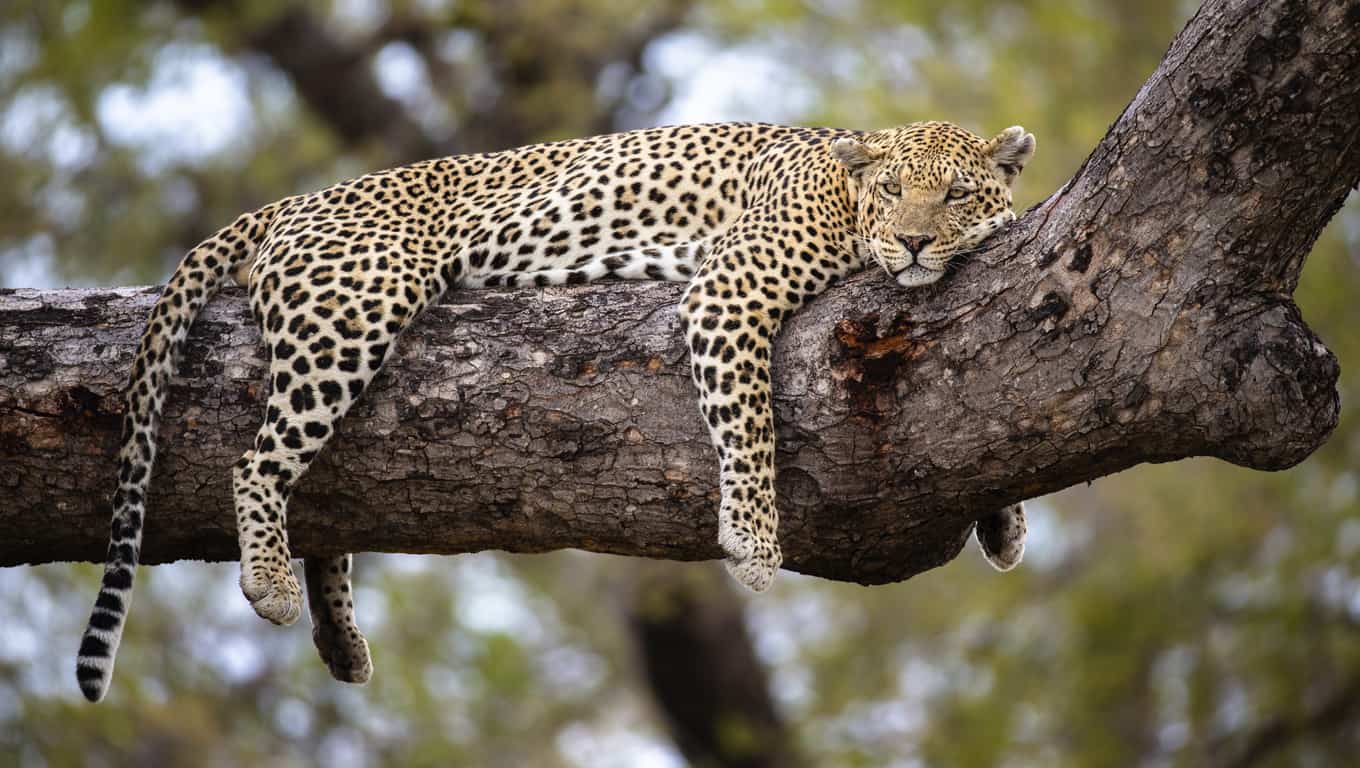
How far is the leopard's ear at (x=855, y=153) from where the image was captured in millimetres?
7211

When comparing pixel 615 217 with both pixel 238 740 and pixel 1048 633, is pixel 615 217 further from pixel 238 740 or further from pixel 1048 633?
pixel 238 740

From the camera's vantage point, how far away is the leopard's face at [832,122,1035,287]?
6465mm

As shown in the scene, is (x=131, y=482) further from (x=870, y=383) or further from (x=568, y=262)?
(x=870, y=383)

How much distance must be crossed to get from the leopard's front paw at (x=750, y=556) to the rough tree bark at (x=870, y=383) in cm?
22

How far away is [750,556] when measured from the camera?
6289mm

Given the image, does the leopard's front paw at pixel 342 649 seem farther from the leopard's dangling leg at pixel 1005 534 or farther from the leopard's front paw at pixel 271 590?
the leopard's dangling leg at pixel 1005 534

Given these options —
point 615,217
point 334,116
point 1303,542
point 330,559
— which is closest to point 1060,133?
point 1303,542

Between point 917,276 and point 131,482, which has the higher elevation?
point 917,276

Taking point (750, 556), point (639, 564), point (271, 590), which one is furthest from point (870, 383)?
point (639, 564)

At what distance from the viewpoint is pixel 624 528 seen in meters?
6.55

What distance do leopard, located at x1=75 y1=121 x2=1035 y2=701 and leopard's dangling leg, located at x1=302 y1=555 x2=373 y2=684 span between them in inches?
0.4

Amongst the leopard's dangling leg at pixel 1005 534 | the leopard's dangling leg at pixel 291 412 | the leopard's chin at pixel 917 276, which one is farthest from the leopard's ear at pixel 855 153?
the leopard's dangling leg at pixel 291 412

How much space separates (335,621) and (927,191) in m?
3.40

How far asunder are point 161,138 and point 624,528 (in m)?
14.6
